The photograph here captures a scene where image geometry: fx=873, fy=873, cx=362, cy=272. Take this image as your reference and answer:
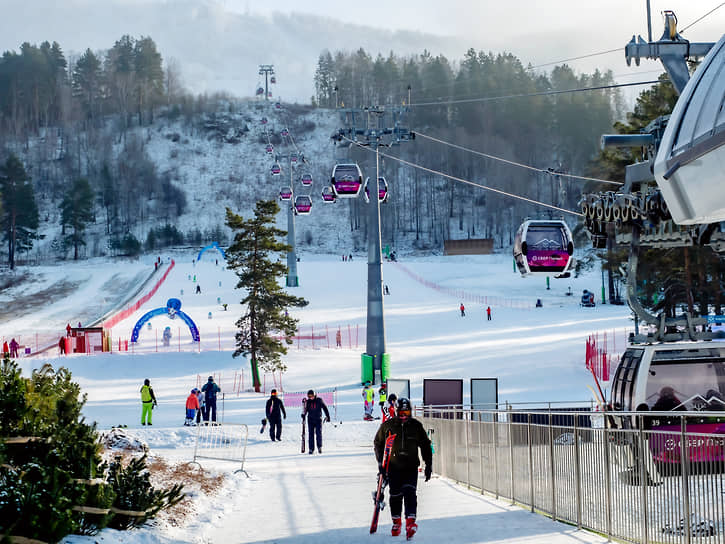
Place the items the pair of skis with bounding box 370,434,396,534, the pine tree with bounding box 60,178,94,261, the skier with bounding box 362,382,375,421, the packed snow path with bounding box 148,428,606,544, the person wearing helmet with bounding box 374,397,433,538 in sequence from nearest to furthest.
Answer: the packed snow path with bounding box 148,428,606,544 < the person wearing helmet with bounding box 374,397,433,538 < the pair of skis with bounding box 370,434,396,534 < the skier with bounding box 362,382,375,421 < the pine tree with bounding box 60,178,94,261

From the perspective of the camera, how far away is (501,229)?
396 feet

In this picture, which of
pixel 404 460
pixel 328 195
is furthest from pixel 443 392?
pixel 328 195

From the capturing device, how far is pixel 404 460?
7.91 meters

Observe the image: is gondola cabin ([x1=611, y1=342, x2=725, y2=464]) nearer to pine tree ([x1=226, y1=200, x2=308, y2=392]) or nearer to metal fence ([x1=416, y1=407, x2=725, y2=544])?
metal fence ([x1=416, y1=407, x2=725, y2=544])

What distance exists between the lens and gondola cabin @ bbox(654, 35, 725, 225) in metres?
4.14

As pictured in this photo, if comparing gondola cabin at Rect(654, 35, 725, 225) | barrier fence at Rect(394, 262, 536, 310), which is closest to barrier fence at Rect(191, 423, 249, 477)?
gondola cabin at Rect(654, 35, 725, 225)

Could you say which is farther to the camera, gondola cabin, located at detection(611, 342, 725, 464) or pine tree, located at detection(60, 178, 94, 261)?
pine tree, located at detection(60, 178, 94, 261)

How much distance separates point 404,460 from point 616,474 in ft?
6.17

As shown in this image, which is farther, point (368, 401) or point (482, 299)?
A: point (482, 299)

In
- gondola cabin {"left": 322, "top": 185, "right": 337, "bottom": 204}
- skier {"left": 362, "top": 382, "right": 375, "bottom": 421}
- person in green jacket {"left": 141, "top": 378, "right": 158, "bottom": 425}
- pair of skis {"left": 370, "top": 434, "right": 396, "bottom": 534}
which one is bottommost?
skier {"left": 362, "top": 382, "right": 375, "bottom": 421}

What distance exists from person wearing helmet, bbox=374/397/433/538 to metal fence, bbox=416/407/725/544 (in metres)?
1.31

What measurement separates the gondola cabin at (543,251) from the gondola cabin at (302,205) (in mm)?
31374

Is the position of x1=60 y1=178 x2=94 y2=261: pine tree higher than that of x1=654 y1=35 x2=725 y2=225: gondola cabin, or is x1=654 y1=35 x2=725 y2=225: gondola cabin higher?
x1=60 y1=178 x2=94 y2=261: pine tree

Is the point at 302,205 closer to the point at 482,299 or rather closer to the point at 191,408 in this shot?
the point at 482,299
